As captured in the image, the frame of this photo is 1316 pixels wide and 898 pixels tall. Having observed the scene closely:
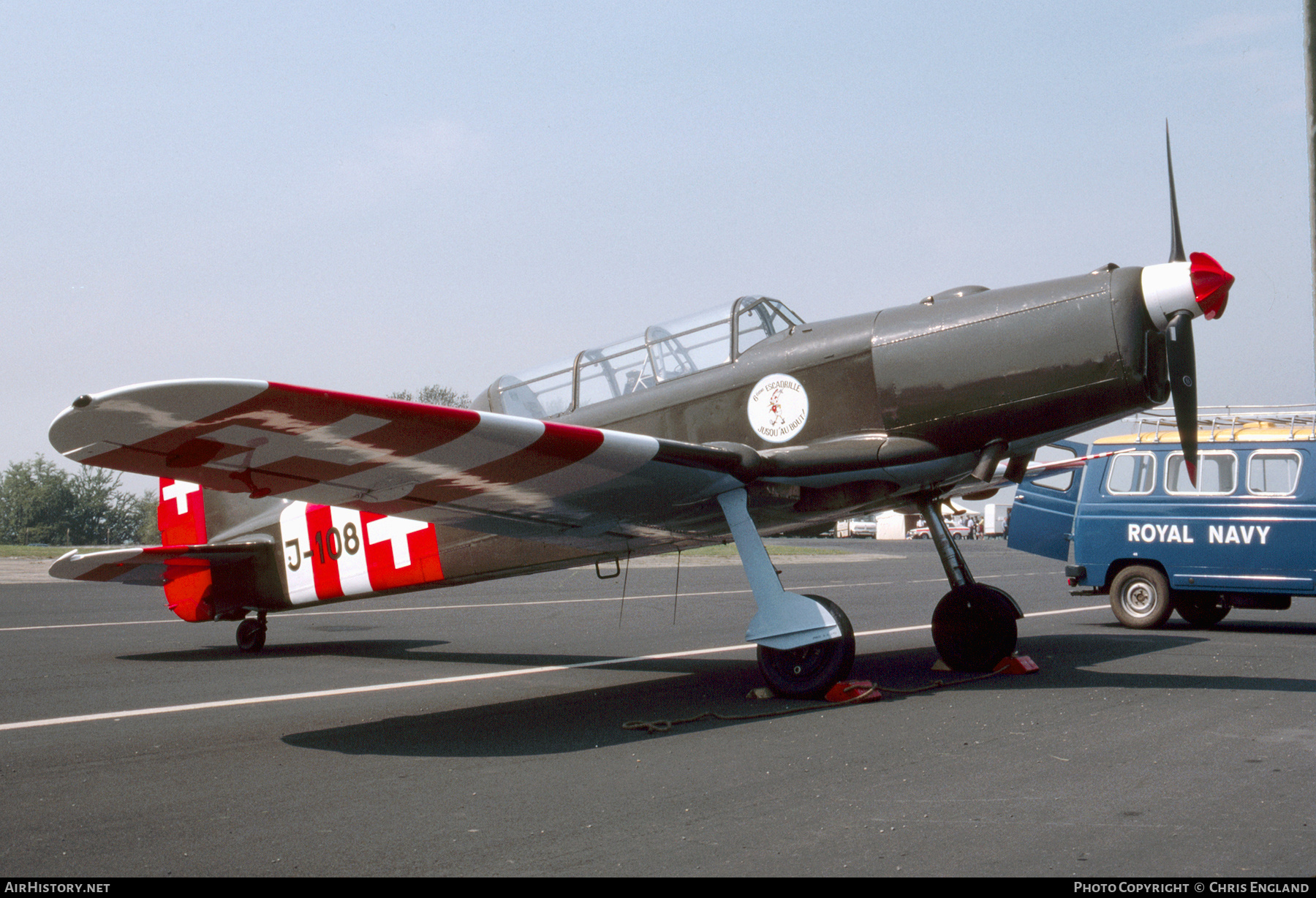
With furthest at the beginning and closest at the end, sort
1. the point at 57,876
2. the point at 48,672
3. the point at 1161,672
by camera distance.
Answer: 1. the point at 48,672
2. the point at 1161,672
3. the point at 57,876

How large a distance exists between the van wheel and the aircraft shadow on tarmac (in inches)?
79.0

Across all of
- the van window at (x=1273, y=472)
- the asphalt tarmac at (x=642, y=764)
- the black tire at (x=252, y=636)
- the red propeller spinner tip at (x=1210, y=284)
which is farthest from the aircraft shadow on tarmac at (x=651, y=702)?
the van window at (x=1273, y=472)

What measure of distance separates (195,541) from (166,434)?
6.42 meters

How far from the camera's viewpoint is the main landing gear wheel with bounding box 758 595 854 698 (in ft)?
20.7

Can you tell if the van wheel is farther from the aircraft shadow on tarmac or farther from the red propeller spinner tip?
the red propeller spinner tip

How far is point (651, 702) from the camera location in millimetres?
6703

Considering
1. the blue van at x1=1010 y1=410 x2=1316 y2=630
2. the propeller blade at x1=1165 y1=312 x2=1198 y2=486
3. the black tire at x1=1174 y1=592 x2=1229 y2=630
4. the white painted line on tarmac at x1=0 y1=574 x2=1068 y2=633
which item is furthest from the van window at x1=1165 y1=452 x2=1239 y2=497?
the propeller blade at x1=1165 y1=312 x2=1198 y2=486

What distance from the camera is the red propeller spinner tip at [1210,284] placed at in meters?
5.86

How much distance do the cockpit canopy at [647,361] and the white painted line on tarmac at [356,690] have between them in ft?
7.12

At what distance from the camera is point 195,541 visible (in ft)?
34.3

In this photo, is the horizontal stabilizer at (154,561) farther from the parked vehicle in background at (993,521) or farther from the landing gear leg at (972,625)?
the parked vehicle in background at (993,521)

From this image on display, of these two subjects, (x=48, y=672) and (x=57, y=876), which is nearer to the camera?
(x=57, y=876)
